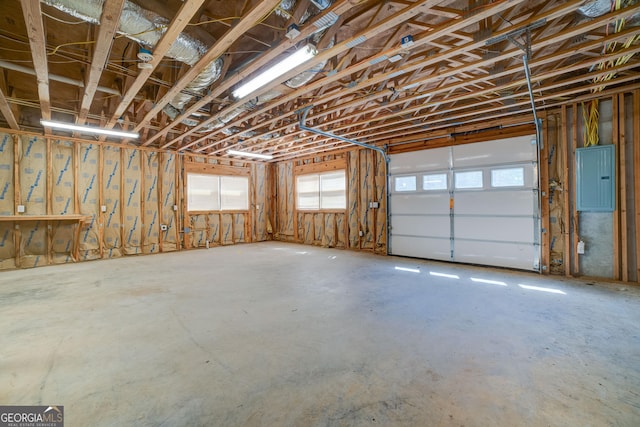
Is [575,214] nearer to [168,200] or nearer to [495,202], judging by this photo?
[495,202]

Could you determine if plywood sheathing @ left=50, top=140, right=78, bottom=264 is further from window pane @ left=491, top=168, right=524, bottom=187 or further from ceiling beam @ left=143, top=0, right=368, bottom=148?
window pane @ left=491, top=168, right=524, bottom=187

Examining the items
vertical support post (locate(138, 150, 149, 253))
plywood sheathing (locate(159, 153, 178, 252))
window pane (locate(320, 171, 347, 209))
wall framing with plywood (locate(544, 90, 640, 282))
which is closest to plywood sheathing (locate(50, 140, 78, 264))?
vertical support post (locate(138, 150, 149, 253))

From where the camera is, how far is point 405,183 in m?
7.20

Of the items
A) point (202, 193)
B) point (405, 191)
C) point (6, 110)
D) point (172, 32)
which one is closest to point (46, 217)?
point (6, 110)

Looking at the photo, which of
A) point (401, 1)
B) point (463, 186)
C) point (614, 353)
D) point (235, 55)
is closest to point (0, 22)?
point (235, 55)

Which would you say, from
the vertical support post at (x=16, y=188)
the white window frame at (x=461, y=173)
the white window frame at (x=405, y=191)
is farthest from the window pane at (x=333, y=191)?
the vertical support post at (x=16, y=188)

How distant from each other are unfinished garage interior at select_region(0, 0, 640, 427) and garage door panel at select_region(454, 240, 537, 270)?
0.19ft

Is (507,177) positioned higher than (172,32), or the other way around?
(172,32)

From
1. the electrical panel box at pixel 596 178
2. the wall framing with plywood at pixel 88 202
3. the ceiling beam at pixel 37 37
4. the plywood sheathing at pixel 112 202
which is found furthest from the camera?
the plywood sheathing at pixel 112 202

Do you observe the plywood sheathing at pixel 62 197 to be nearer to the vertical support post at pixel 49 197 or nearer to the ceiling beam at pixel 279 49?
the vertical support post at pixel 49 197

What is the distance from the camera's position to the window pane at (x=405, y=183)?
7.05m

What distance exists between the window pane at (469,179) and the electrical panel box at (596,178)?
1622 millimetres

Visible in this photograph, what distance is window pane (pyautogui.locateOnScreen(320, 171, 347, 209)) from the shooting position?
8828 millimetres

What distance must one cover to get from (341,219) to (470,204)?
3.93 m
